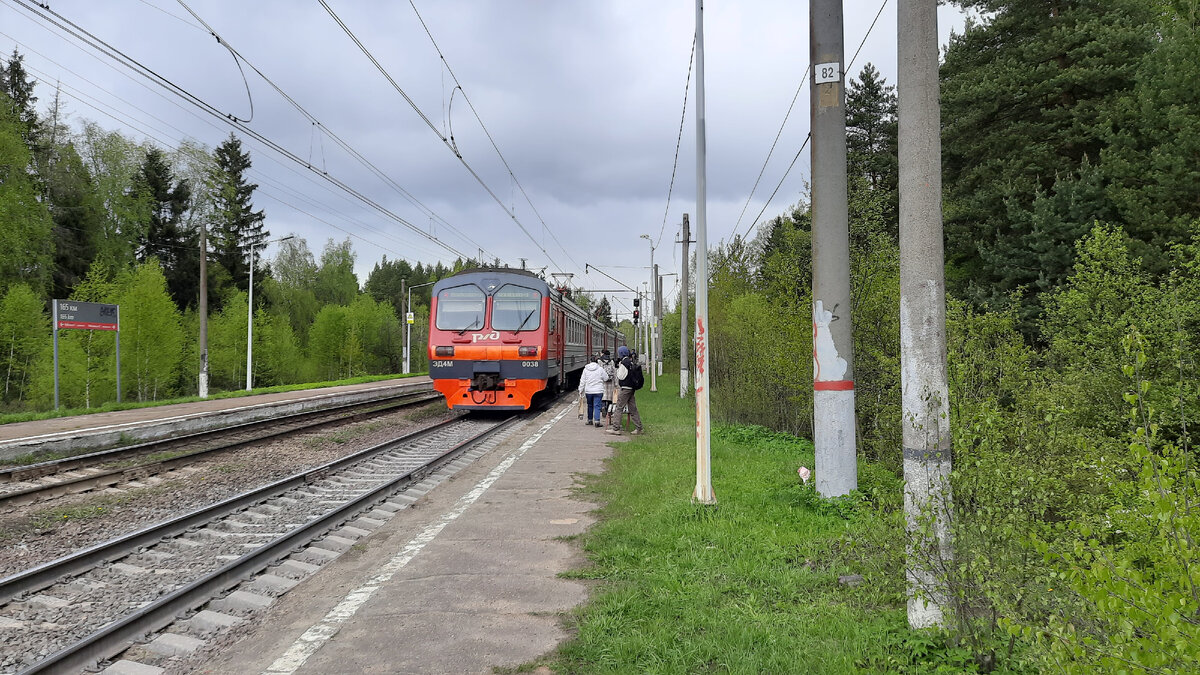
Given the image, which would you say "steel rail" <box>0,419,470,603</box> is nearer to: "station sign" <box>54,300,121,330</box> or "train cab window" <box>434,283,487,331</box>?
"train cab window" <box>434,283,487,331</box>

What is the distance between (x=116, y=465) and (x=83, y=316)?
12802mm

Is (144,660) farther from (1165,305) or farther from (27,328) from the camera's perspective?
(27,328)

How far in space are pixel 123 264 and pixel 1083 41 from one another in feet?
149

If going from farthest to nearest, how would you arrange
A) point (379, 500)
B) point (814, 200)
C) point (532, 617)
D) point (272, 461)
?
point (272, 461) → point (379, 500) → point (814, 200) → point (532, 617)

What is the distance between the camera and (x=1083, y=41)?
19016mm

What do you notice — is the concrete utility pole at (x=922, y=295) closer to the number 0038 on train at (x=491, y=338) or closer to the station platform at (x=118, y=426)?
the number 0038 on train at (x=491, y=338)

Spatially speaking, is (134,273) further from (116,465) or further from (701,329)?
(701,329)

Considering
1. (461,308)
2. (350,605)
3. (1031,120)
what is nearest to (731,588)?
(350,605)

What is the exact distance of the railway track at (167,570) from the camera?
4.13m

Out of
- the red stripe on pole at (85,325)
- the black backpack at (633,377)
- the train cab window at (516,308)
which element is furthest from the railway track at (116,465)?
the red stripe on pole at (85,325)

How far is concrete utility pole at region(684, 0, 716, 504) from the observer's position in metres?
7.32

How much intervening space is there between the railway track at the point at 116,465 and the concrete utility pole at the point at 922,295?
9.48 m

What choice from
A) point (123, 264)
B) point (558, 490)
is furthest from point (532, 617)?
point (123, 264)

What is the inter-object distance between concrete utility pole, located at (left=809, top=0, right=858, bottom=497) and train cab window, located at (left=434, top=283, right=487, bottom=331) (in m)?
11.2
